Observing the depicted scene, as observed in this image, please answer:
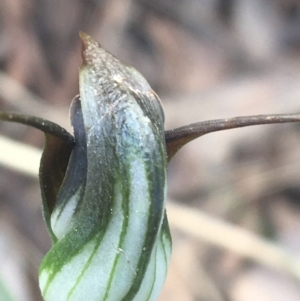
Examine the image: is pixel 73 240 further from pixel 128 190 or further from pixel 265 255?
pixel 265 255

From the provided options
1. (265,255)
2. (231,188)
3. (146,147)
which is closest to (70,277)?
(146,147)

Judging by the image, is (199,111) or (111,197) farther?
(199,111)

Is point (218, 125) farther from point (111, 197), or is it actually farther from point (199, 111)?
point (199, 111)

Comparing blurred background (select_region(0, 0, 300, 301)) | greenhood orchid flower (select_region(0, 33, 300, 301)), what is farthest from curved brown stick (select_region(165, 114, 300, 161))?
blurred background (select_region(0, 0, 300, 301))

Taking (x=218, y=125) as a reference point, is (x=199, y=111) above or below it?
below

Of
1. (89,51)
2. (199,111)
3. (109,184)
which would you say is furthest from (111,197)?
(199,111)

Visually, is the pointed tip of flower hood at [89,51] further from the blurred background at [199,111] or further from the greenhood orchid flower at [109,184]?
the blurred background at [199,111]

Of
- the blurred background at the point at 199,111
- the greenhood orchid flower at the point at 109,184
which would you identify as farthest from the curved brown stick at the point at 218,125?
Answer: the blurred background at the point at 199,111

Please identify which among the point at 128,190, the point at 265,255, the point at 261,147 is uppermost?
the point at 128,190

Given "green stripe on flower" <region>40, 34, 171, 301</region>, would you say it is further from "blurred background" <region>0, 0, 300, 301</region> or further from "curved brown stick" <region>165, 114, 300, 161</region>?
"blurred background" <region>0, 0, 300, 301</region>
